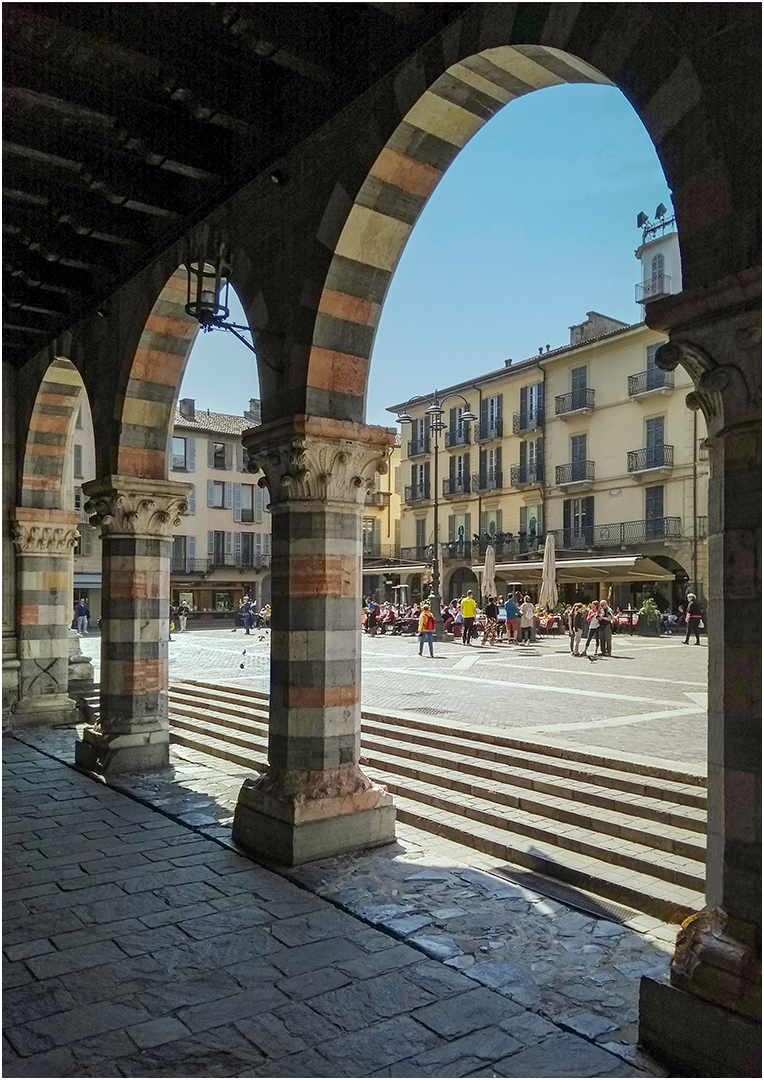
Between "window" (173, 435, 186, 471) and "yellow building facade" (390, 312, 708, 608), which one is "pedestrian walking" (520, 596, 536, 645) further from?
"window" (173, 435, 186, 471)

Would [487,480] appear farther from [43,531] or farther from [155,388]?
[155,388]

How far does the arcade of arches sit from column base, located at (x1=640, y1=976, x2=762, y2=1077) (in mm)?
10

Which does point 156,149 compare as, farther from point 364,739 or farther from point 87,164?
point 364,739

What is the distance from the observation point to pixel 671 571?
89.6 ft

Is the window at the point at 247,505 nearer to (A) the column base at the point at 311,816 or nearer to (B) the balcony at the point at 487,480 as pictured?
(B) the balcony at the point at 487,480

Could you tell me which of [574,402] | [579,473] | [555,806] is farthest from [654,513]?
[555,806]

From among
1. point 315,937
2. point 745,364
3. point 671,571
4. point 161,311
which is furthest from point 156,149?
point 671,571

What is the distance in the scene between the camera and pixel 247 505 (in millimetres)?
43688

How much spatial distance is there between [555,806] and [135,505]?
471 centimetres

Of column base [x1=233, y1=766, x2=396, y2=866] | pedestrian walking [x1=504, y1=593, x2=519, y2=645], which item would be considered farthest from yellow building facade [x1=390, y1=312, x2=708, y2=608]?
column base [x1=233, y1=766, x2=396, y2=866]

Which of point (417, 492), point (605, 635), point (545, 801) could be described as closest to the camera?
point (545, 801)

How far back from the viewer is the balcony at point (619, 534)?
2730cm

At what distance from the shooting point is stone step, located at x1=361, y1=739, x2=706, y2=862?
205 inches

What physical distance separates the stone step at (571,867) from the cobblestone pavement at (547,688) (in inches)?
59.3
